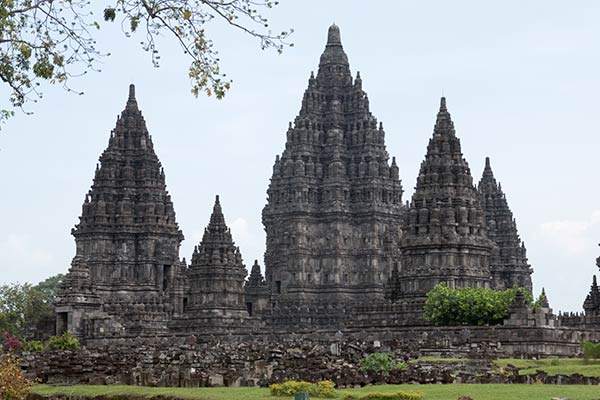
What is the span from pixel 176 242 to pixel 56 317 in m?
17.1

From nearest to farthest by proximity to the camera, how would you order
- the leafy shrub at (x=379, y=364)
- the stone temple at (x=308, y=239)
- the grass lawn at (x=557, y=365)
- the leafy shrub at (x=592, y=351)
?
1. the leafy shrub at (x=379, y=364)
2. the grass lawn at (x=557, y=365)
3. the leafy shrub at (x=592, y=351)
4. the stone temple at (x=308, y=239)

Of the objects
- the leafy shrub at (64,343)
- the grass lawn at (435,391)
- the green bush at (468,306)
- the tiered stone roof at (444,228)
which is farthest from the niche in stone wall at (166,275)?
the grass lawn at (435,391)

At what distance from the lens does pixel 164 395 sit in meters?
35.9

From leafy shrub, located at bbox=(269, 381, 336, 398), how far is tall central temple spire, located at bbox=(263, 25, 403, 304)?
202ft

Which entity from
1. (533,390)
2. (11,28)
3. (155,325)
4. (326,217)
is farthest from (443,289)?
(11,28)

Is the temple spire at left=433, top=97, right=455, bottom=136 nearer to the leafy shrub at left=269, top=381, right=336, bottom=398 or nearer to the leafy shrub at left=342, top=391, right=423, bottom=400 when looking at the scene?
the leafy shrub at left=269, top=381, right=336, bottom=398

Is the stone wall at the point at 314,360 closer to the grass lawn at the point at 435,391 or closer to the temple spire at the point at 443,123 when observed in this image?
the grass lawn at the point at 435,391

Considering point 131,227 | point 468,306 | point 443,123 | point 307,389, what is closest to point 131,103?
point 131,227

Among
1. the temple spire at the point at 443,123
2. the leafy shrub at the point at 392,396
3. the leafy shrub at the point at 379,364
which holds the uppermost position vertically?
the temple spire at the point at 443,123

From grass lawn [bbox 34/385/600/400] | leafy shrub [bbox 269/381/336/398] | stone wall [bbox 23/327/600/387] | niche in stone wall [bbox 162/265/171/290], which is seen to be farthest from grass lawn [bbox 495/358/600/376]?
niche in stone wall [bbox 162/265/171/290]

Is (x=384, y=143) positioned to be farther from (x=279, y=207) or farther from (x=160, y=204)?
(x=160, y=204)

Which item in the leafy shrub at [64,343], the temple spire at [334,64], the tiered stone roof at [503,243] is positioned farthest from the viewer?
the temple spire at [334,64]

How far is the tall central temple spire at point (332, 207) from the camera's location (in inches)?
3834

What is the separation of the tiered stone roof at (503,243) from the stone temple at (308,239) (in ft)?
0.38
